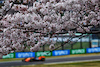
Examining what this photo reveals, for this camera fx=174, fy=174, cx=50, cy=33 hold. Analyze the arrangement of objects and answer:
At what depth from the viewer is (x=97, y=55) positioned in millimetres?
30719

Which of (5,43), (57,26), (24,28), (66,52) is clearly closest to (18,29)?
(24,28)

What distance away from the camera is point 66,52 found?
28.7 meters

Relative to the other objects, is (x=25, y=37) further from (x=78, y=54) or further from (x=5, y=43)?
(x=78, y=54)

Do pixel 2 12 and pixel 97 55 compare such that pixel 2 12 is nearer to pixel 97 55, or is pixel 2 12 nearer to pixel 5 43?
pixel 5 43

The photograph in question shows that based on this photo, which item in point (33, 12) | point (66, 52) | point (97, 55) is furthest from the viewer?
point (97, 55)

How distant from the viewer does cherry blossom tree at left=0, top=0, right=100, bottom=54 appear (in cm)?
609

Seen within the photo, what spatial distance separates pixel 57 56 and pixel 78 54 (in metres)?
4.01

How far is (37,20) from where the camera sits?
6133mm

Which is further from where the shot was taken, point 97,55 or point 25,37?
point 97,55

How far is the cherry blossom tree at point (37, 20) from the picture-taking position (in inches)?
240

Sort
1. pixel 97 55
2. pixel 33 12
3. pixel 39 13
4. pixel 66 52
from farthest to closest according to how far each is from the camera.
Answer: pixel 97 55, pixel 66 52, pixel 39 13, pixel 33 12

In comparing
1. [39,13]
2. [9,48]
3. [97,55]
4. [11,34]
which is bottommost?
[97,55]

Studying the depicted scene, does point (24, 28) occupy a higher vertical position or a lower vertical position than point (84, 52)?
higher

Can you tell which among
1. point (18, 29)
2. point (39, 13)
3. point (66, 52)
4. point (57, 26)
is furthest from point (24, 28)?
point (66, 52)
